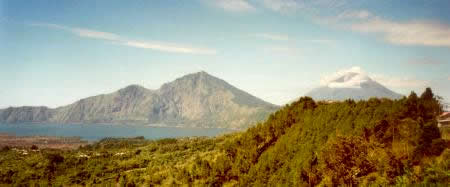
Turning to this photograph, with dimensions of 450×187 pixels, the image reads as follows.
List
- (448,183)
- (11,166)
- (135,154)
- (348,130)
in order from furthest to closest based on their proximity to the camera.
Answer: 1. (135,154)
2. (11,166)
3. (348,130)
4. (448,183)

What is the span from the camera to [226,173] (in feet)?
147

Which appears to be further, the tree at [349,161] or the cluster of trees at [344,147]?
the tree at [349,161]

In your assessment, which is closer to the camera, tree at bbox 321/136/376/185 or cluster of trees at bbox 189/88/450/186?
cluster of trees at bbox 189/88/450/186

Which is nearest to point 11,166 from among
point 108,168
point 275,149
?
point 108,168

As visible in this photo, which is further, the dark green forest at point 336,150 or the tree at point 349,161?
the tree at point 349,161

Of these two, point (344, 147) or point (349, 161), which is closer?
point (349, 161)

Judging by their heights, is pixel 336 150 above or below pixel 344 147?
below

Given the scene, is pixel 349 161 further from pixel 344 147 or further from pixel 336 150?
pixel 336 150

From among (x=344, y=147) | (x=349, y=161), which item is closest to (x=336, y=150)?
(x=344, y=147)

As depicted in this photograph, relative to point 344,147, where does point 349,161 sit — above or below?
below

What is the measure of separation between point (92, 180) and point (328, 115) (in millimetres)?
47774

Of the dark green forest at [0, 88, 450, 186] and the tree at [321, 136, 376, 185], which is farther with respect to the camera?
the tree at [321, 136, 376, 185]

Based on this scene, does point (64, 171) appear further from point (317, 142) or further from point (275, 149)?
point (317, 142)

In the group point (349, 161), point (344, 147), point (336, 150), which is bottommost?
point (349, 161)
